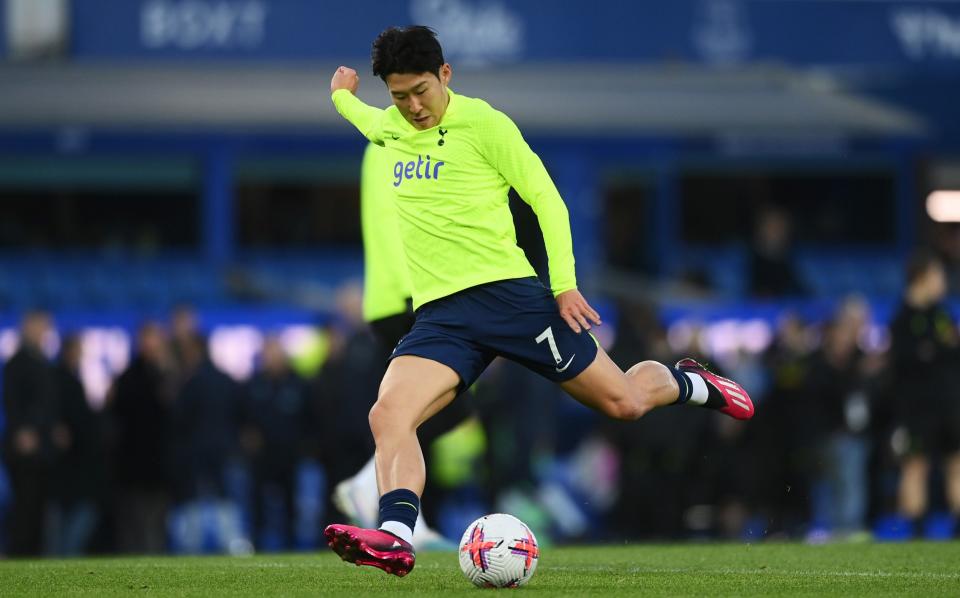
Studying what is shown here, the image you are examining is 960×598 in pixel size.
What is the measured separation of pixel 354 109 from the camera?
8.20 m

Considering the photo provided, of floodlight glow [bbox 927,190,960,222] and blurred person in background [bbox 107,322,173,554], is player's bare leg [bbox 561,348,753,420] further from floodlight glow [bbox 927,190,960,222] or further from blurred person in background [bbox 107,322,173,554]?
floodlight glow [bbox 927,190,960,222]

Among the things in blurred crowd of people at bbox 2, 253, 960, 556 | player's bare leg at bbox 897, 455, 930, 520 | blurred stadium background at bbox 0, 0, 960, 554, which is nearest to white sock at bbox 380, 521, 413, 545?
blurred stadium background at bbox 0, 0, 960, 554

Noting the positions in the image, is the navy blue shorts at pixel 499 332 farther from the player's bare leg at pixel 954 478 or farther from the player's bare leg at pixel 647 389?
the player's bare leg at pixel 954 478

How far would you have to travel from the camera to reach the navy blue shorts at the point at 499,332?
7.55m

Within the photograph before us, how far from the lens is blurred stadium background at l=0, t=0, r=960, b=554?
15.6 m

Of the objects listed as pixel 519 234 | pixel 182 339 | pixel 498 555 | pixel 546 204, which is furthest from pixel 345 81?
pixel 182 339

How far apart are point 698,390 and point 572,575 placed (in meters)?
1.04

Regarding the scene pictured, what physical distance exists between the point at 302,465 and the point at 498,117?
9.14 meters

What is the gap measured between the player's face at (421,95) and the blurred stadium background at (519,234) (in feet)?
12.7

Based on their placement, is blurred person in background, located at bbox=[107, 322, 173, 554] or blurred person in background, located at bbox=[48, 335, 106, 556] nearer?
blurred person in background, located at bbox=[48, 335, 106, 556]

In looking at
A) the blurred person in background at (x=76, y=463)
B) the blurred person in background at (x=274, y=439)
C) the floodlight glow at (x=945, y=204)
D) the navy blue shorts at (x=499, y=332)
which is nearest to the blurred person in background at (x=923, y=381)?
the blurred person in background at (x=274, y=439)

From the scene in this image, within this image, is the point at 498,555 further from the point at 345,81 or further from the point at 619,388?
the point at 345,81

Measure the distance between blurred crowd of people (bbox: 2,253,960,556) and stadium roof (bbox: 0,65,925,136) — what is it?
18.2ft

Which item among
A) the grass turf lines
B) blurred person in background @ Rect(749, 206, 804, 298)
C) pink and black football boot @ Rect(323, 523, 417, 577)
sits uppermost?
blurred person in background @ Rect(749, 206, 804, 298)
